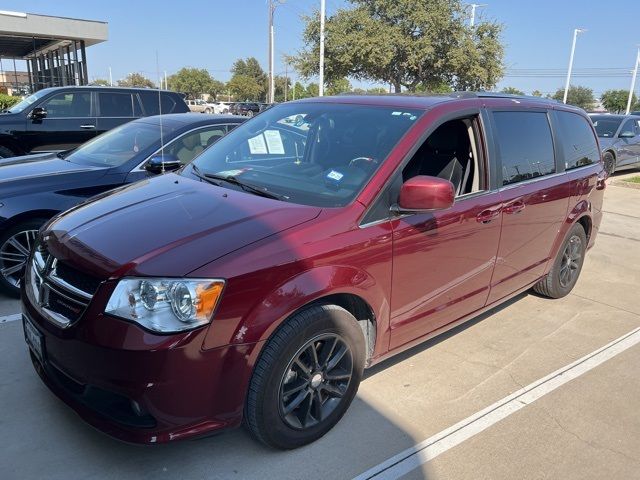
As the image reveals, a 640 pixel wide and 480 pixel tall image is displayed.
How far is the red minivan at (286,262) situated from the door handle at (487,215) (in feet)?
0.11

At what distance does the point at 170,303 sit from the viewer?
225 centimetres

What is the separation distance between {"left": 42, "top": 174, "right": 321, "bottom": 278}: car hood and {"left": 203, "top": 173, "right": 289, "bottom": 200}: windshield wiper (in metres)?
0.06

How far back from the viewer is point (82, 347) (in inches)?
91.3

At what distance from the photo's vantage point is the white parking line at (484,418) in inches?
106

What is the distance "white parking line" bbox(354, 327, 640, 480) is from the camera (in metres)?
2.68

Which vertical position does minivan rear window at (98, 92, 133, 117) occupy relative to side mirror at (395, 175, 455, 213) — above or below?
above

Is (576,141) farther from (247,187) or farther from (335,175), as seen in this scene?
(247,187)

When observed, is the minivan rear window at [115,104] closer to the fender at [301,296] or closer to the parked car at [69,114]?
the parked car at [69,114]

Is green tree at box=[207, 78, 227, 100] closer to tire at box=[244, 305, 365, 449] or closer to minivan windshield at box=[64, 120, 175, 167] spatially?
minivan windshield at box=[64, 120, 175, 167]

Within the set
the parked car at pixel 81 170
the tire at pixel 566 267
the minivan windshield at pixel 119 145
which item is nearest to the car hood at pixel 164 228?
the parked car at pixel 81 170

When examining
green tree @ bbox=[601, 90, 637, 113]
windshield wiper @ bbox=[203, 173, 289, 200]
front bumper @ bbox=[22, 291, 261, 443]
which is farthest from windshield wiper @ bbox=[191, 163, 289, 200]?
green tree @ bbox=[601, 90, 637, 113]

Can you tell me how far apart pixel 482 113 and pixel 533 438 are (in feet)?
6.84

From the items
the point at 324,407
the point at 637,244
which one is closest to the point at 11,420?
the point at 324,407

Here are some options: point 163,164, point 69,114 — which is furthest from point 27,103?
point 163,164
